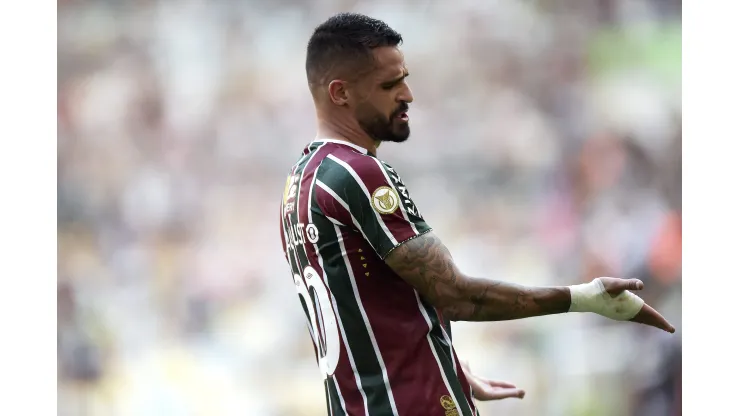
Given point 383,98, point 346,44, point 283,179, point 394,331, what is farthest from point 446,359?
point 283,179

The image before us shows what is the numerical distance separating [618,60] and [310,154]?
2882mm

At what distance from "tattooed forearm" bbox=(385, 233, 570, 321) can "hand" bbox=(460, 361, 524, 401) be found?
0.49 meters

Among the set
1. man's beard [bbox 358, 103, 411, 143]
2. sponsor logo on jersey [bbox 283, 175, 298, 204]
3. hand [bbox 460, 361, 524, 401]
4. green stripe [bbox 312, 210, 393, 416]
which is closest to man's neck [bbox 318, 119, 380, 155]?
man's beard [bbox 358, 103, 411, 143]

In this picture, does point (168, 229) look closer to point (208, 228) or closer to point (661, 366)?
point (208, 228)

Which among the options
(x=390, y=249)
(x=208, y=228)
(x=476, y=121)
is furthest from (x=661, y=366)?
(x=390, y=249)

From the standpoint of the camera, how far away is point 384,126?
6.11 ft

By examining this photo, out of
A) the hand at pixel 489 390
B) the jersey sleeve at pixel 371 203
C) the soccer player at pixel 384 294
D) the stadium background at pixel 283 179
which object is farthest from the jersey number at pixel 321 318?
the stadium background at pixel 283 179

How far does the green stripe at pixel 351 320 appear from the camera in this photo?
1.68 metres

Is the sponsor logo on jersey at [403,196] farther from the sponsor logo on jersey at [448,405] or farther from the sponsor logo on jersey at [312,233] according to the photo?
the sponsor logo on jersey at [448,405]

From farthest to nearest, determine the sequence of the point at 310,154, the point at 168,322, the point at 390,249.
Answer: the point at 168,322 → the point at 310,154 → the point at 390,249

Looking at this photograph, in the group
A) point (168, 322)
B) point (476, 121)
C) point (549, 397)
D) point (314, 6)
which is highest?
point (314, 6)

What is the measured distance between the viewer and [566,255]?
412cm

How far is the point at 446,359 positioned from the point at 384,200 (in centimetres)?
Answer: 40

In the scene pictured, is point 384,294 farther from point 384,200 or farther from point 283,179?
point 283,179
